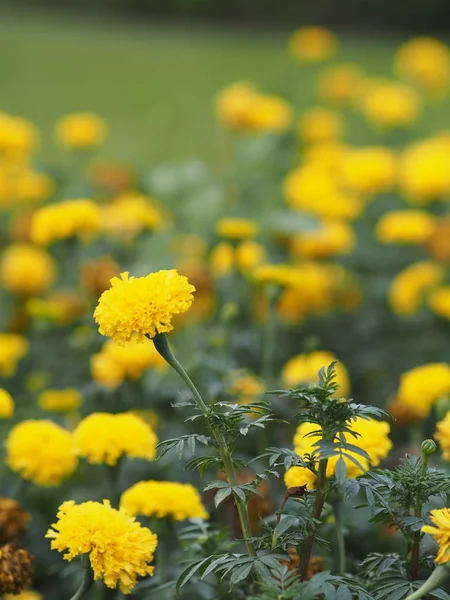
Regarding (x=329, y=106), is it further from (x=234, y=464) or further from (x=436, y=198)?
(x=234, y=464)

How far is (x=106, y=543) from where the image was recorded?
3.24 ft

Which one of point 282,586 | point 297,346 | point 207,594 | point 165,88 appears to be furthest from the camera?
point 165,88

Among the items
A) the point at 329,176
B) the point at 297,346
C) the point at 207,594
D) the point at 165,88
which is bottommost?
the point at 207,594

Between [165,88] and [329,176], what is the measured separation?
2781 mm

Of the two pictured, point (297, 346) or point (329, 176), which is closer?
point (297, 346)

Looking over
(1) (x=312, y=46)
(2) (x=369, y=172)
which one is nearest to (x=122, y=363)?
(2) (x=369, y=172)

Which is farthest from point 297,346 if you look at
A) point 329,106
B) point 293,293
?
point 329,106

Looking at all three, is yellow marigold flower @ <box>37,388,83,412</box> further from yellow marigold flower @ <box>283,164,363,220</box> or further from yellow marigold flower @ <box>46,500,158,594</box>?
yellow marigold flower @ <box>283,164,363,220</box>

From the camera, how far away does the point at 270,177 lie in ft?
10.8

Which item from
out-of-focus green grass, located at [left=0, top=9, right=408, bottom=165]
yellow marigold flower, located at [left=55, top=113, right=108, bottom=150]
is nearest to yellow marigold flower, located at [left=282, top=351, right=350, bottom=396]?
yellow marigold flower, located at [left=55, top=113, right=108, bottom=150]

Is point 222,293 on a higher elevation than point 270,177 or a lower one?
lower

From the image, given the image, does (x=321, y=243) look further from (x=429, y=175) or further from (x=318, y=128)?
(x=318, y=128)

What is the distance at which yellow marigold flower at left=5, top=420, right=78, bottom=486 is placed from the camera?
1.40 meters

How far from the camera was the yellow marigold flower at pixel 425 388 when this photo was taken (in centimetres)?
160
